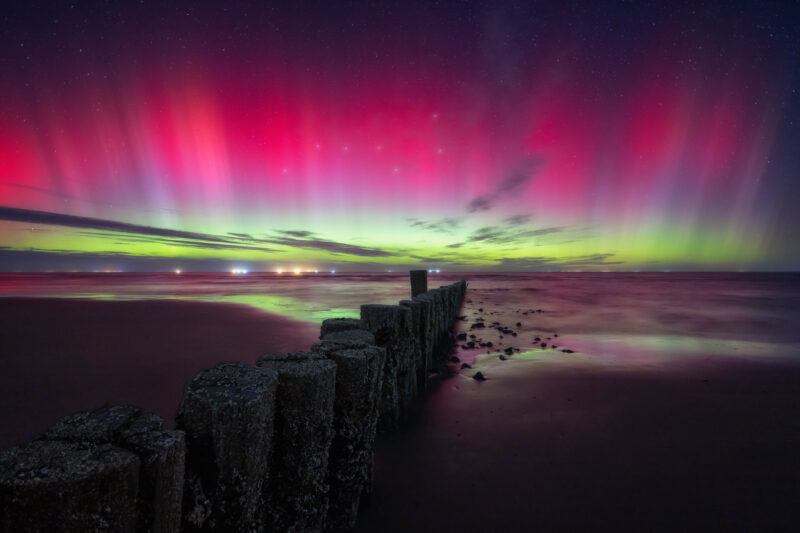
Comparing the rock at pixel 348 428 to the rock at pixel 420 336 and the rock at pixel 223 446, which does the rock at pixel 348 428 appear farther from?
→ the rock at pixel 420 336

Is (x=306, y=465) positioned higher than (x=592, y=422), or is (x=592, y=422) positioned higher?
(x=306, y=465)

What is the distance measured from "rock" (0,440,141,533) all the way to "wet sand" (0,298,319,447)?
445 centimetres

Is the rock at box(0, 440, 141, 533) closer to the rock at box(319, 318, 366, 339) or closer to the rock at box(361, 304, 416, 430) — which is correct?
the rock at box(319, 318, 366, 339)

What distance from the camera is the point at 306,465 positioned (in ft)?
6.75

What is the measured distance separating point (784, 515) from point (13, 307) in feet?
72.7

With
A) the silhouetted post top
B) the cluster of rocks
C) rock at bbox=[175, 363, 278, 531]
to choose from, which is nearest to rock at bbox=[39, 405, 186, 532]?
rock at bbox=[175, 363, 278, 531]

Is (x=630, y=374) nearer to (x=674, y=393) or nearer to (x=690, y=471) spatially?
(x=674, y=393)

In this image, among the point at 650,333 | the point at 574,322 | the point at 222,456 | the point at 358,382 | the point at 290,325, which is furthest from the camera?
the point at 574,322

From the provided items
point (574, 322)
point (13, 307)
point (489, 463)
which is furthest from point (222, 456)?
point (13, 307)

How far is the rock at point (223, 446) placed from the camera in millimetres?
1562

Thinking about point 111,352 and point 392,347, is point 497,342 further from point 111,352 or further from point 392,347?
point 111,352

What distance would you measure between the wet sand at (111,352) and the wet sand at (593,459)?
3.68 m

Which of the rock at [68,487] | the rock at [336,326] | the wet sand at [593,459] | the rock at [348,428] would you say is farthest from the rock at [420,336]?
the rock at [68,487]

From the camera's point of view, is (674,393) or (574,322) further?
(574,322)
